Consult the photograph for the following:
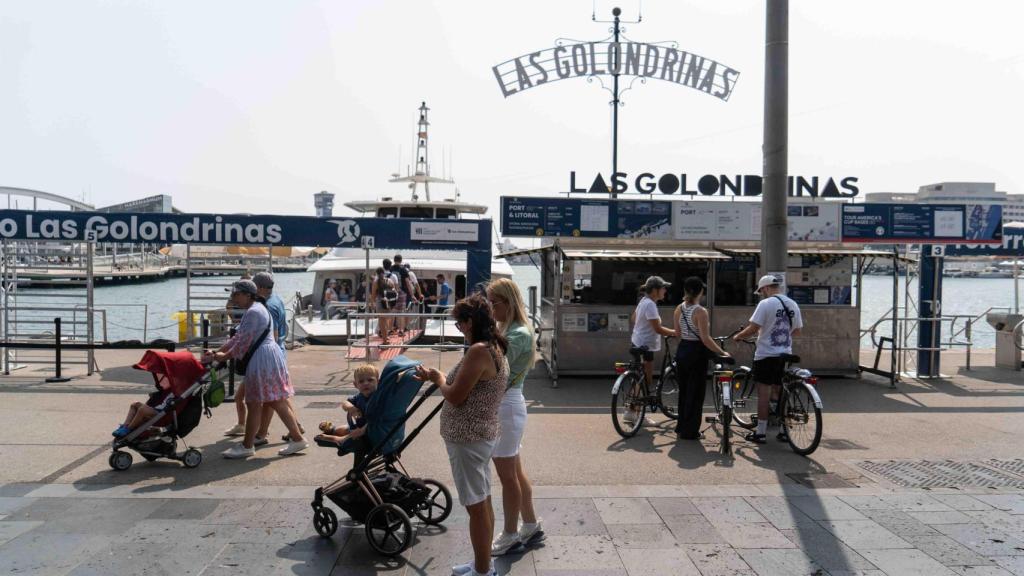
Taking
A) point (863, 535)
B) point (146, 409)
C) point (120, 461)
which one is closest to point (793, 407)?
point (863, 535)

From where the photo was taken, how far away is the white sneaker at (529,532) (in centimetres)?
507

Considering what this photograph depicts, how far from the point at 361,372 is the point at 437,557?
149cm

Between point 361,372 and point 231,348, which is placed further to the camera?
point 231,348

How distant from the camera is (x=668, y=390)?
30.7ft

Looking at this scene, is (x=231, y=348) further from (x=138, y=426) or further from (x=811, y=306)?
(x=811, y=306)

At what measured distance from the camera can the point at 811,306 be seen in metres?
12.8

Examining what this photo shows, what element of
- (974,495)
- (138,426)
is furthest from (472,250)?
(974,495)

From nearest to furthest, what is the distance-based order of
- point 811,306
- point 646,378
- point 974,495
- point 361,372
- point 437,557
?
1. point 437,557
2. point 361,372
3. point 974,495
4. point 646,378
5. point 811,306

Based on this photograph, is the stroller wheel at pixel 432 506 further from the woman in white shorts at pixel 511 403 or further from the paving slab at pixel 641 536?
the paving slab at pixel 641 536

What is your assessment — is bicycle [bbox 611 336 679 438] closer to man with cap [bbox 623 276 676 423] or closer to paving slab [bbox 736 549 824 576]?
man with cap [bbox 623 276 676 423]

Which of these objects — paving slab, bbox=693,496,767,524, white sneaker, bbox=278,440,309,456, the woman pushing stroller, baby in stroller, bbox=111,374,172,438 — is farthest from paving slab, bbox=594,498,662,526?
baby in stroller, bbox=111,374,172,438

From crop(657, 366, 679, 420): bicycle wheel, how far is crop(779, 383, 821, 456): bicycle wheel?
3.77 ft

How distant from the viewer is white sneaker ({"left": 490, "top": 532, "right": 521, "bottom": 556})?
493 cm

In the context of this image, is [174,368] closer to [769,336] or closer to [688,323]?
[688,323]
